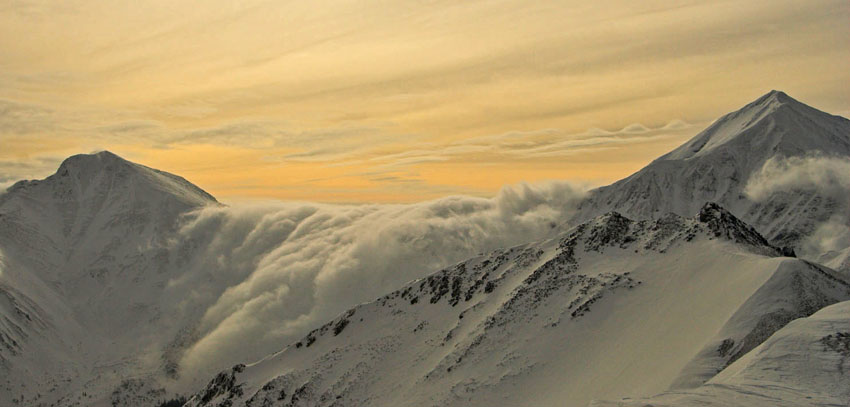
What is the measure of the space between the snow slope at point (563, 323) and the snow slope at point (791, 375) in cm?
915

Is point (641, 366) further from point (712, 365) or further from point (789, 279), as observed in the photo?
point (789, 279)

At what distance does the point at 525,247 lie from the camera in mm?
121750

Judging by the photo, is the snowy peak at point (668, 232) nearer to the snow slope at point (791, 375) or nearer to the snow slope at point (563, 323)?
the snow slope at point (563, 323)

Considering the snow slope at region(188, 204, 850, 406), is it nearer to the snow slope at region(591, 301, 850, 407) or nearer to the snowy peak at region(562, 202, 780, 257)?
the snowy peak at region(562, 202, 780, 257)

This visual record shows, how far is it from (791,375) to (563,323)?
45264 mm

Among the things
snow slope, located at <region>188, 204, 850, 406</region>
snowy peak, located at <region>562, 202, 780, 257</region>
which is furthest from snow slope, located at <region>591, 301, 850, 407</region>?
snowy peak, located at <region>562, 202, 780, 257</region>

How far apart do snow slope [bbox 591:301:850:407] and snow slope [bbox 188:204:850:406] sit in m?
9.15

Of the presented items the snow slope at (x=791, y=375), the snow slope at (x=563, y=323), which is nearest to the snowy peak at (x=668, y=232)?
the snow slope at (x=563, y=323)

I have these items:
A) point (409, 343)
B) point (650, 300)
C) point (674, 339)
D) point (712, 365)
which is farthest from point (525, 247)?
point (712, 365)

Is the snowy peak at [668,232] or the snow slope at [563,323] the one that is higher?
the snowy peak at [668,232]

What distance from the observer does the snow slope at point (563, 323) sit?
6956cm

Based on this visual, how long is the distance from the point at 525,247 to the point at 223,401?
65899mm

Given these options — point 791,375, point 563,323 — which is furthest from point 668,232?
point 791,375

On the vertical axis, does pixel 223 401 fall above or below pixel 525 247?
below
